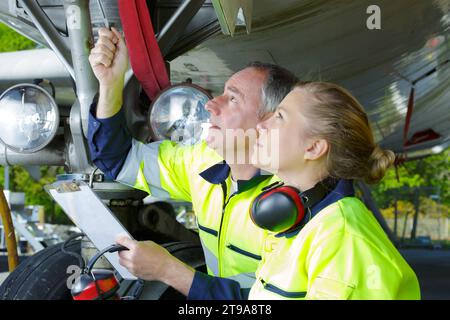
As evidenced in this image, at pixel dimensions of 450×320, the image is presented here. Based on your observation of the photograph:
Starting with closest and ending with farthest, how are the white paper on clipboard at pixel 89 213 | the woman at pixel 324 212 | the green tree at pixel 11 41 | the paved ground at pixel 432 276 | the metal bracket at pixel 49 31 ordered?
the woman at pixel 324 212, the white paper on clipboard at pixel 89 213, the metal bracket at pixel 49 31, the paved ground at pixel 432 276, the green tree at pixel 11 41

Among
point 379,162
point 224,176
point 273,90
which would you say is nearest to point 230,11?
point 273,90

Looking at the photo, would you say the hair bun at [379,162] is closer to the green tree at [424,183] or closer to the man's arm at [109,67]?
the man's arm at [109,67]

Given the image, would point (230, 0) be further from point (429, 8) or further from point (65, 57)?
point (429, 8)

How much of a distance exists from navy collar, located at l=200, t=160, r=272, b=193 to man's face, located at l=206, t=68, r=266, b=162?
96 millimetres

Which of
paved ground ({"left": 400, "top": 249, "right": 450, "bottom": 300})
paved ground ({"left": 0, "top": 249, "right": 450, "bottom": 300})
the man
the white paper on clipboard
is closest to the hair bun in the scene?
the man

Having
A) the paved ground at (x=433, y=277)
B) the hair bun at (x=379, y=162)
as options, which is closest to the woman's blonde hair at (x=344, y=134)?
the hair bun at (x=379, y=162)

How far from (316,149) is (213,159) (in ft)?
2.80

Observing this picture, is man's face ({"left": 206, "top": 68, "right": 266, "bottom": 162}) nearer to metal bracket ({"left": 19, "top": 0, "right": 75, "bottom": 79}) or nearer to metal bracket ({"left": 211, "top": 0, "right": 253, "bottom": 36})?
metal bracket ({"left": 211, "top": 0, "right": 253, "bottom": 36})

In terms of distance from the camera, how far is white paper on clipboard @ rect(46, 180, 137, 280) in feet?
7.52

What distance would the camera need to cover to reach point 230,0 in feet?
7.55

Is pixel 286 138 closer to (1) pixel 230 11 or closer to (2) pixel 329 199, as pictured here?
(2) pixel 329 199

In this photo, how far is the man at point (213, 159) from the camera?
86.7 inches

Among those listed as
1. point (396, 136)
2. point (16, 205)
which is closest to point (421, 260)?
point (396, 136)
